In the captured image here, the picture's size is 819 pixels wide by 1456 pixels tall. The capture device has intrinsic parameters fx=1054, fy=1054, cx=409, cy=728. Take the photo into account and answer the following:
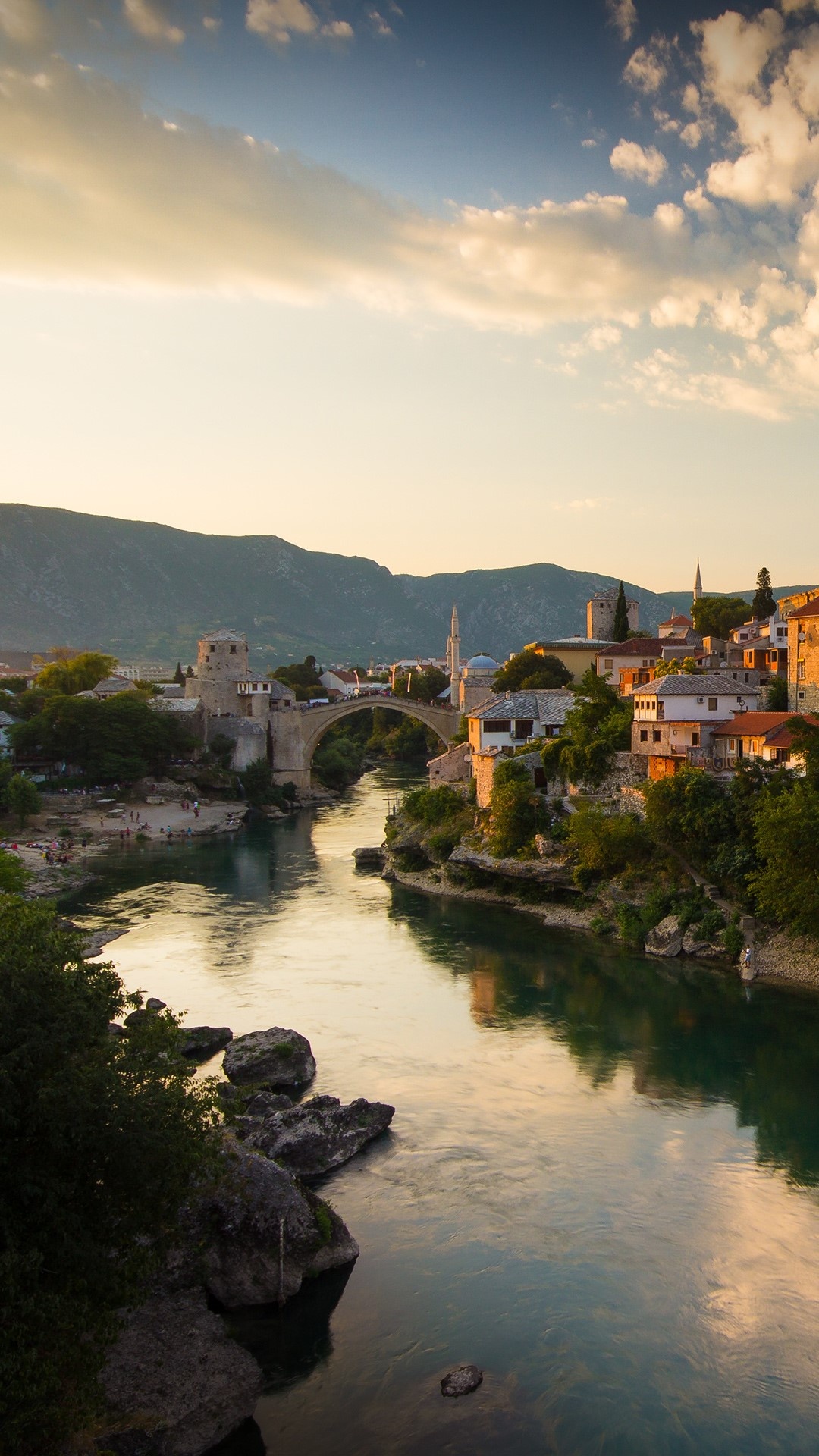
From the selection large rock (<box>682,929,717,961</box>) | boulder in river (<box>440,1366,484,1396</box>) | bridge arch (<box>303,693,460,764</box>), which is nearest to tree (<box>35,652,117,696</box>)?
bridge arch (<box>303,693,460,764</box>)

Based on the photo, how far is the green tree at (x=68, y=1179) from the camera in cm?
805

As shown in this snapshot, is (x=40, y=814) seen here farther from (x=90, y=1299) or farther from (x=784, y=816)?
(x=90, y=1299)

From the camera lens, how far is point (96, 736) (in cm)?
5316

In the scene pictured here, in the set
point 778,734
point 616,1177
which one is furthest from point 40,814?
point 616,1177

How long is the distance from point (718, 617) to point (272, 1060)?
125 ft

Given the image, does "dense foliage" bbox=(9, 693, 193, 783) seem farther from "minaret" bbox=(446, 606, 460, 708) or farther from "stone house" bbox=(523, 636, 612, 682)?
"minaret" bbox=(446, 606, 460, 708)

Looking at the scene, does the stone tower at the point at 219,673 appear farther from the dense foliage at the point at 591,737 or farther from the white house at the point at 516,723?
the dense foliage at the point at 591,737

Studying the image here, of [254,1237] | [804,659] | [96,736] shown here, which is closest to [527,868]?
[804,659]

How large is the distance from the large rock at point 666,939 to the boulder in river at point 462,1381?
52.2 feet

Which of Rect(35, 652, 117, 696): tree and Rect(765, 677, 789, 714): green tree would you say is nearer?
Rect(765, 677, 789, 714): green tree

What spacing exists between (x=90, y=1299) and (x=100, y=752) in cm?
4566

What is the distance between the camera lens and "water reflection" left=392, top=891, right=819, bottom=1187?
17.9m

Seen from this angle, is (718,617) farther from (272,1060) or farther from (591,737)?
(272,1060)

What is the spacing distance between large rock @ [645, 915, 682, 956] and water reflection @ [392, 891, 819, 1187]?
45 cm
